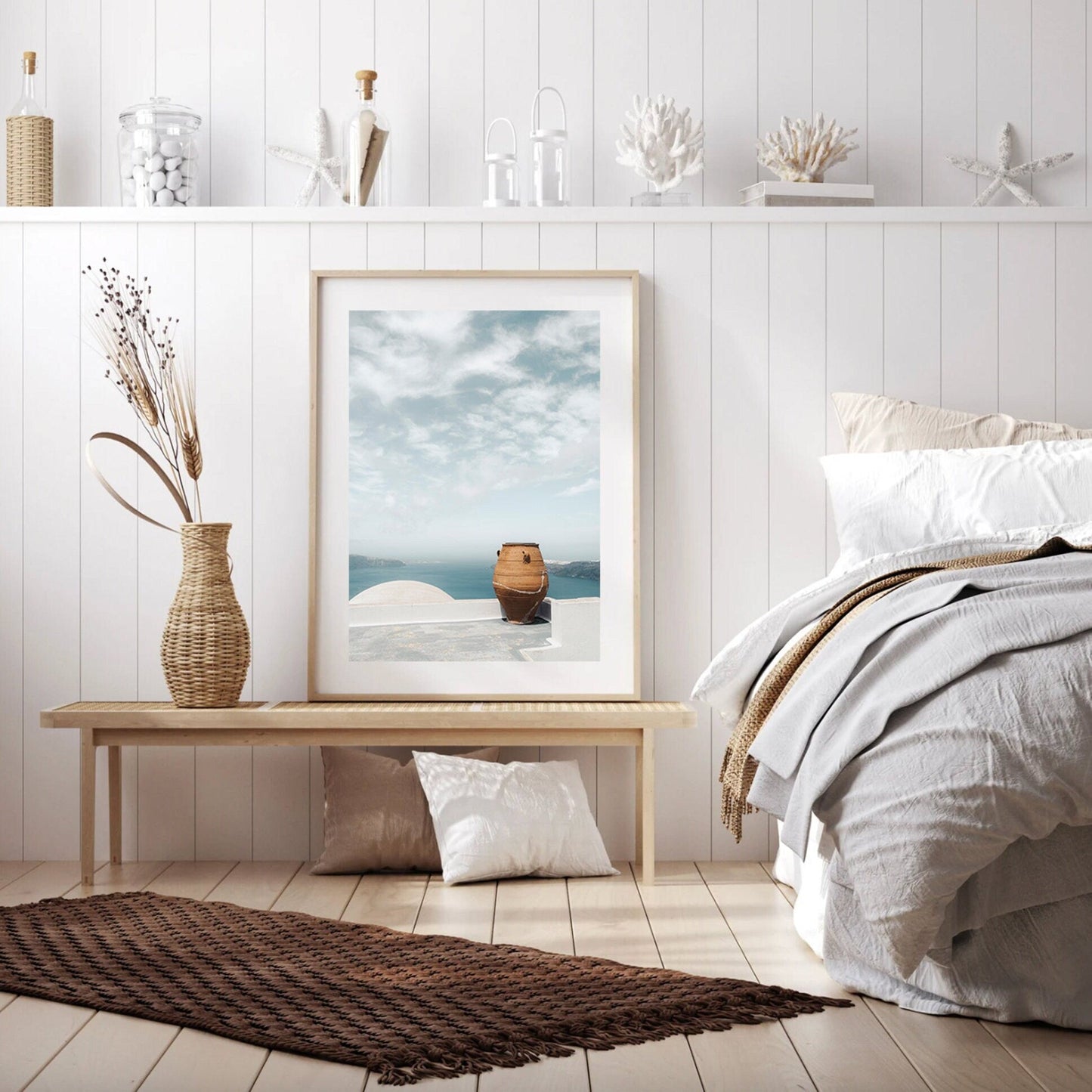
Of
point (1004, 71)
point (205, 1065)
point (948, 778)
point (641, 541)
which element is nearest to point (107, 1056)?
point (205, 1065)

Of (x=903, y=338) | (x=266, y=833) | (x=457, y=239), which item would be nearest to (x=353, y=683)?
(x=266, y=833)

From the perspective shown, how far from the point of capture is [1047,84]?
11.2ft

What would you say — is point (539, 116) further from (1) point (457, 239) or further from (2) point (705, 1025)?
(2) point (705, 1025)

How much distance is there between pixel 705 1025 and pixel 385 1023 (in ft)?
1.72

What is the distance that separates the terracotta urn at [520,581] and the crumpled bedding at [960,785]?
117 cm

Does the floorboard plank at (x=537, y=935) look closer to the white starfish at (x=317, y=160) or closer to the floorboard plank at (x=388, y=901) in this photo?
the floorboard plank at (x=388, y=901)

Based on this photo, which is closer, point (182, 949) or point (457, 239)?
point (182, 949)

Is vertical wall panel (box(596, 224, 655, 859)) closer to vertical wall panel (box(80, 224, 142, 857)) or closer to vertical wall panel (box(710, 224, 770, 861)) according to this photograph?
vertical wall panel (box(710, 224, 770, 861))

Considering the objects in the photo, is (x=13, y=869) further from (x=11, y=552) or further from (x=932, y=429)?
Result: (x=932, y=429)

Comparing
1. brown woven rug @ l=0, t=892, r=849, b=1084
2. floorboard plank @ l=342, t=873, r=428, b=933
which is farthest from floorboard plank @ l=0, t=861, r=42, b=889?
floorboard plank @ l=342, t=873, r=428, b=933

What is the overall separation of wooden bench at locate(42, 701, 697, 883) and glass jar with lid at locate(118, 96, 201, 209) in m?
1.39

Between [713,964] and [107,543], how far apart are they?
1973 millimetres

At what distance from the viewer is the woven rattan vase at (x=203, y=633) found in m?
2.92

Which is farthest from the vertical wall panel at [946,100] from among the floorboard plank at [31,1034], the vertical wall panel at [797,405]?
the floorboard plank at [31,1034]
